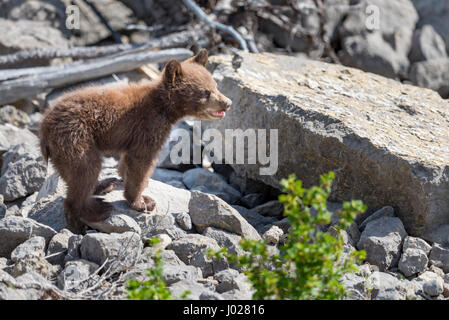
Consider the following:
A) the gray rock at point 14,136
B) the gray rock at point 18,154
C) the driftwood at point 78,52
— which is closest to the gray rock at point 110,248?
the gray rock at point 18,154

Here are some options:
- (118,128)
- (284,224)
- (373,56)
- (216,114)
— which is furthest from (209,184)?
(373,56)

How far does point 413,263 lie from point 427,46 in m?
7.20

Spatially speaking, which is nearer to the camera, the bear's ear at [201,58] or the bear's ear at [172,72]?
the bear's ear at [172,72]

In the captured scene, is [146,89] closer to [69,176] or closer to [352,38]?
[69,176]

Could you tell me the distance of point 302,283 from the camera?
3.59 m

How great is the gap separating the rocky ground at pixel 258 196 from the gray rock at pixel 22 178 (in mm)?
11

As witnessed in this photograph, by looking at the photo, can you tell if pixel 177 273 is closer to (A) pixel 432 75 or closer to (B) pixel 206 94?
(B) pixel 206 94

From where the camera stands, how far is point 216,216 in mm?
5371

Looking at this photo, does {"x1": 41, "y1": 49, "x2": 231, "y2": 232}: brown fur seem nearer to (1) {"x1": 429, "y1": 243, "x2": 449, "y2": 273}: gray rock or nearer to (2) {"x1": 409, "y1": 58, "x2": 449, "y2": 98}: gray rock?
(1) {"x1": 429, "y1": 243, "x2": 449, "y2": 273}: gray rock

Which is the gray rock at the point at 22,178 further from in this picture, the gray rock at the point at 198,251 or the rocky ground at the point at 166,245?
the gray rock at the point at 198,251

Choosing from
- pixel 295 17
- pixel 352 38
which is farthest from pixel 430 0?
pixel 295 17

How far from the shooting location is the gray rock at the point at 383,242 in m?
5.27

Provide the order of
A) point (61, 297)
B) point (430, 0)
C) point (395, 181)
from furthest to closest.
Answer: point (430, 0), point (395, 181), point (61, 297)
